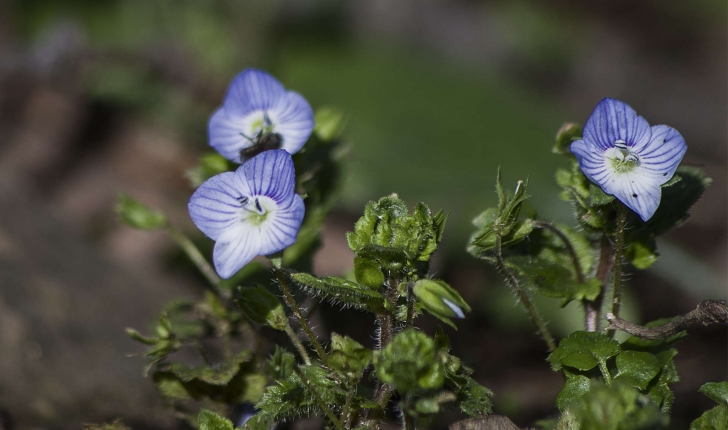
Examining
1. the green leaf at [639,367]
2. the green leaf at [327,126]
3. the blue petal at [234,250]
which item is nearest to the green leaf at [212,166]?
the green leaf at [327,126]

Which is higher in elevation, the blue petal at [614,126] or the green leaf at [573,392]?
the blue petal at [614,126]

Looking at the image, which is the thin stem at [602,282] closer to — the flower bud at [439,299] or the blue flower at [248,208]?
the flower bud at [439,299]

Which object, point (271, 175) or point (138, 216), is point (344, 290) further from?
point (138, 216)

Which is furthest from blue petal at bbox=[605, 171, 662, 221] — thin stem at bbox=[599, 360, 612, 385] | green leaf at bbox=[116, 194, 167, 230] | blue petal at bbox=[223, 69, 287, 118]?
green leaf at bbox=[116, 194, 167, 230]

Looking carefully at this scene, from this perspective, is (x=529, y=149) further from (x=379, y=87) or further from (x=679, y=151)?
(x=679, y=151)

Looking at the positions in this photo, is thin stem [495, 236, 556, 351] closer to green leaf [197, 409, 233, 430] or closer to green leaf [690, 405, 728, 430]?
green leaf [690, 405, 728, 430]

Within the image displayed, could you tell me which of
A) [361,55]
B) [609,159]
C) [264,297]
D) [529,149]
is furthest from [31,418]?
[361,55]

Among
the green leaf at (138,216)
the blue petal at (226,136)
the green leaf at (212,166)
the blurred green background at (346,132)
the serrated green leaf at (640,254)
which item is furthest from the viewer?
the blurred green background at (346,132)
